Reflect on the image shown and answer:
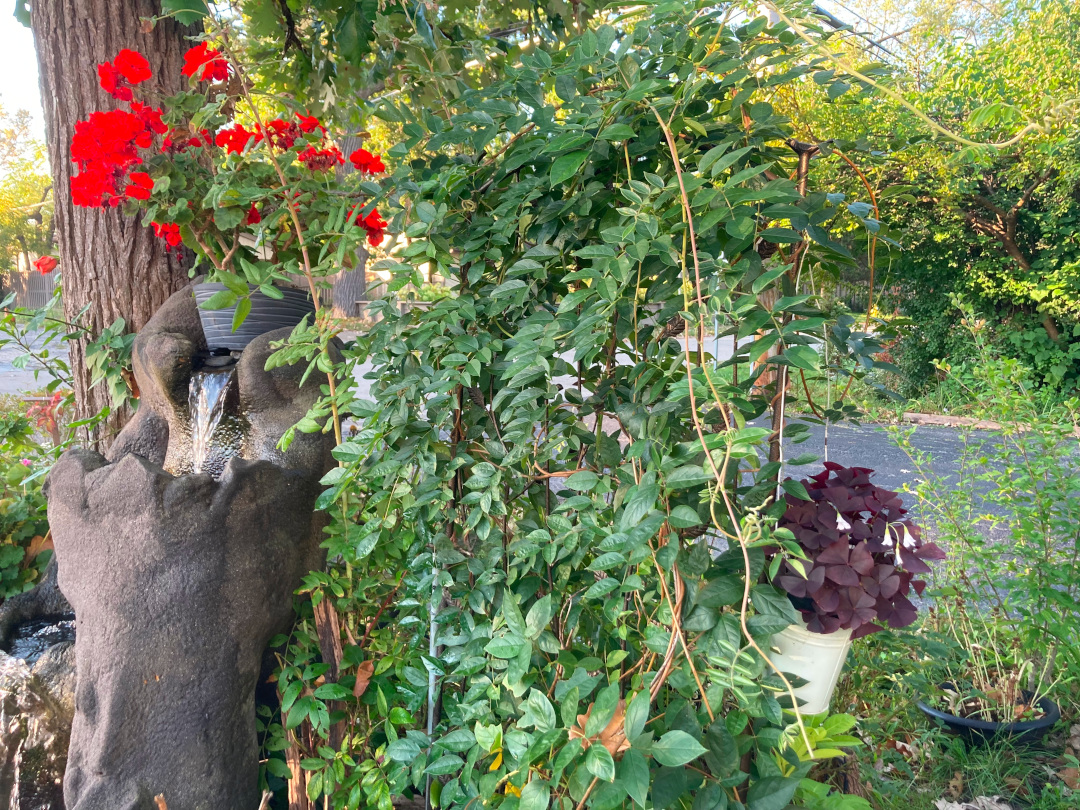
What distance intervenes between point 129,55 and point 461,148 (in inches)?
53.4

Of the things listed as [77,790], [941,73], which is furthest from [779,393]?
[941,73]

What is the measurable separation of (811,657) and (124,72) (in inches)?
108

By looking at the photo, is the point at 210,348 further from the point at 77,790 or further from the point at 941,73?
the point at 941,73

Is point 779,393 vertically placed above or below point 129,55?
below

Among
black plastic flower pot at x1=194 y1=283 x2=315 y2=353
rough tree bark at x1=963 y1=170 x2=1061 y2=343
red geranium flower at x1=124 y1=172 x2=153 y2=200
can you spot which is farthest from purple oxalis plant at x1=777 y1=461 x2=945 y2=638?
rough tree bark at x1=963 y1=170 x2=1061 y2=343

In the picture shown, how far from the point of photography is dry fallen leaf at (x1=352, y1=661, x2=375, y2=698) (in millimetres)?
2055

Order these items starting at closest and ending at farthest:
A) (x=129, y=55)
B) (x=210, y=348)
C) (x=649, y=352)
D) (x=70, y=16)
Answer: (x=649, y=352) → (x=129, y=55) → (x=210, y=348) → (x=70, y=16)

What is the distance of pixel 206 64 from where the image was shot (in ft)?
7.41

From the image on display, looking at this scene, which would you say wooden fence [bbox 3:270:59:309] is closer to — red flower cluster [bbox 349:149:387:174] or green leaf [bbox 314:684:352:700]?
red flower cluster [bbox 349:149:387:174]

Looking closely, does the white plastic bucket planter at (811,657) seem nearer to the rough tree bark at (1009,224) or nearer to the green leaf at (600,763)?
the green leaf at (600,763)

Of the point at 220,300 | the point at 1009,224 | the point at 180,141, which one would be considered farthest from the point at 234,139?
the point at 1009,224

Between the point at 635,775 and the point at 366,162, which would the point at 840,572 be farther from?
the point at 366,162

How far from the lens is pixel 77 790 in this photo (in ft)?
6.03

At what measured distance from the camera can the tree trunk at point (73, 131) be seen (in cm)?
284
